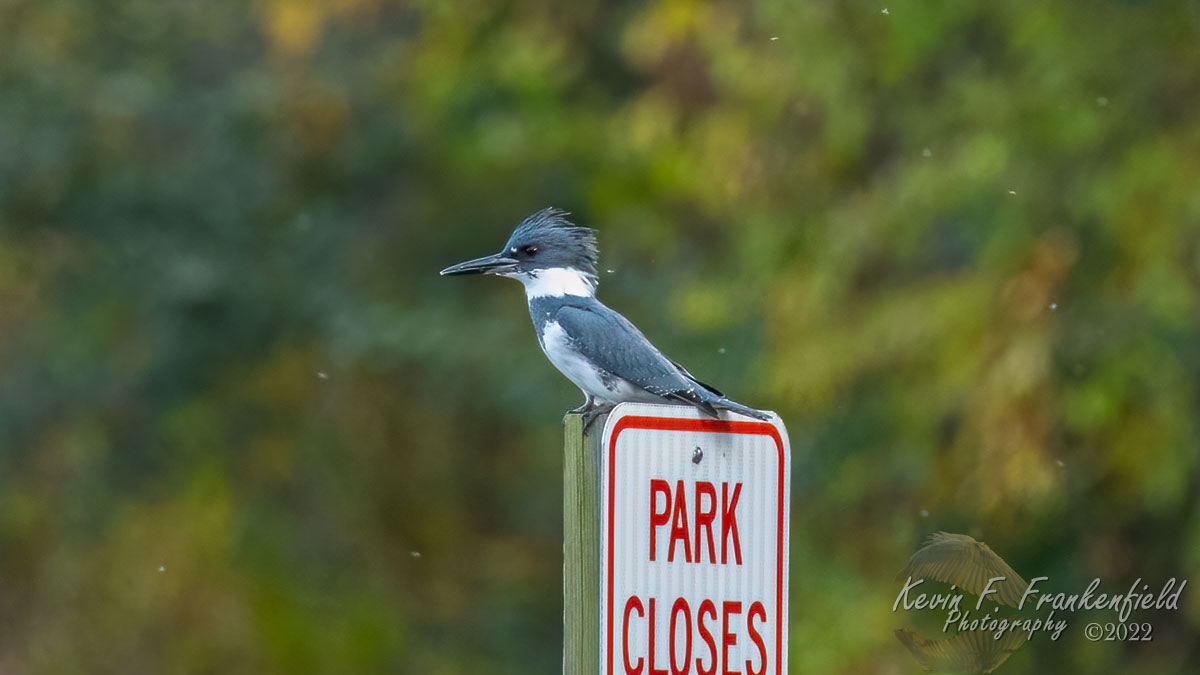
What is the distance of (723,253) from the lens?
9.90m

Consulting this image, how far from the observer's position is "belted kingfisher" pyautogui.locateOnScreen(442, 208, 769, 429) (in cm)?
363

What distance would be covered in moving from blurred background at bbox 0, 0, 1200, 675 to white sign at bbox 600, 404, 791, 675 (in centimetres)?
530

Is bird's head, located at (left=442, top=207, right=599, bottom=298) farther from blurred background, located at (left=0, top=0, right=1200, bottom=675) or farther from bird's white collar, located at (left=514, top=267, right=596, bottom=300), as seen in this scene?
blurred background, located at (left=0, top=0, right=1200, bottom=675)

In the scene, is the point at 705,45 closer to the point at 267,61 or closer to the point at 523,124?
the point at 523,124

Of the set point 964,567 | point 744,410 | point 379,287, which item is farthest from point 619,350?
point 379,287

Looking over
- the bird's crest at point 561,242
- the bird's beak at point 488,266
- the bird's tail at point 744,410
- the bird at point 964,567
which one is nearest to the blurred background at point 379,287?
the bird at point 964,567

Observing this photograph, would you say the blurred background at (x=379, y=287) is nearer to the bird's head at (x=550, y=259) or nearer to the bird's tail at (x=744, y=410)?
the bird's head at (x=550, y=259)

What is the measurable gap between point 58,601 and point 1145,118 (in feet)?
22.9

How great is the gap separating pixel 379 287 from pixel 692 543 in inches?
340

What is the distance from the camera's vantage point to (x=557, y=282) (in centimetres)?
436

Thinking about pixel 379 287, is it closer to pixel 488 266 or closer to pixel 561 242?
pixel 561 242

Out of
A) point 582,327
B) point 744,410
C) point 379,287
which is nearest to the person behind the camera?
point 744,410

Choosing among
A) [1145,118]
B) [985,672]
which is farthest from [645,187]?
[985,672]

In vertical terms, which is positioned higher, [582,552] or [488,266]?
[488,266]
